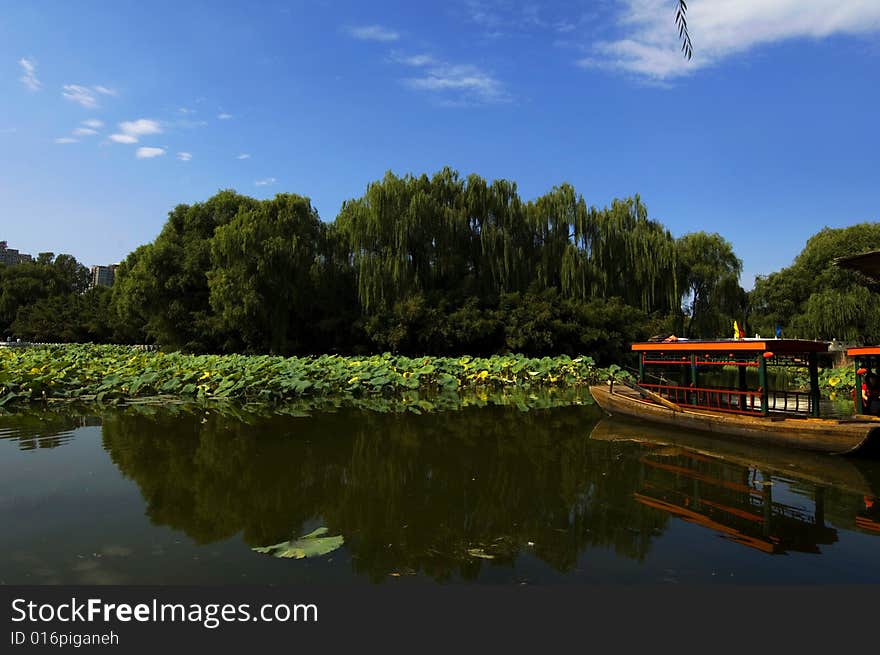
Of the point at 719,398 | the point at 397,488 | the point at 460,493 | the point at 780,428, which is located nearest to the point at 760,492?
the point at 780,428

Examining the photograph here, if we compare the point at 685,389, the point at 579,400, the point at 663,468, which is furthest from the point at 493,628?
the point at 579,400

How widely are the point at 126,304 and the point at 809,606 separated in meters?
27.8

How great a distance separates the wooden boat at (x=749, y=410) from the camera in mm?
6566

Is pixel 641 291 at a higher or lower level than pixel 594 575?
higher

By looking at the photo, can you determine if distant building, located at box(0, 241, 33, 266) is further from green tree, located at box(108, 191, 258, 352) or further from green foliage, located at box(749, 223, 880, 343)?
green foliage, located at box(749, 223, 880, 343)

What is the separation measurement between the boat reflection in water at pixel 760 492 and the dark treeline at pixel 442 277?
1374 cm

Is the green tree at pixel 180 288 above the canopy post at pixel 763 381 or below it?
above

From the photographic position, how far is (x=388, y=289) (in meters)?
21.9

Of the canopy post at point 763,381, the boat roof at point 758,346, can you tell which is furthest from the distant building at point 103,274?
the canopy post at point 763,381

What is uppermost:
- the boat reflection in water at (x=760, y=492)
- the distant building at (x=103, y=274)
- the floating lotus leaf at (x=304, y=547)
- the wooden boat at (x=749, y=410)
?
the distant building at (x=103, y=274)

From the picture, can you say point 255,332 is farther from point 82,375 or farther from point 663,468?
point 663,468

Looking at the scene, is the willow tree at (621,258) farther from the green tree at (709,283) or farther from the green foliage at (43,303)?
the green foliage at (43,303)

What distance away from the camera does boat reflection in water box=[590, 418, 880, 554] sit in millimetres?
4277

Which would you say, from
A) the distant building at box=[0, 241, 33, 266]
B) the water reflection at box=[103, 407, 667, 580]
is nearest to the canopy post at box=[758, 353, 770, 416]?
the water reflection at box=[103, 407, 667, 580]
